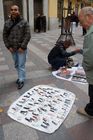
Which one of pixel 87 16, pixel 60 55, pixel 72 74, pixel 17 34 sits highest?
pixel 87 16

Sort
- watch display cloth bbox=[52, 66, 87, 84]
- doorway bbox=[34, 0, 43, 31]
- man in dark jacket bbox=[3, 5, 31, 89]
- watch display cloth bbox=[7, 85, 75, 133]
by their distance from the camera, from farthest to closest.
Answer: doorway bbox=[34, 0, 43, 31] → watch display cloth bbox=[52, 66, 87, 84] → man in dark jacket bbox=[3, 5, 31, 89] → watch display cloth bbox=[7, 85, 75, 133]

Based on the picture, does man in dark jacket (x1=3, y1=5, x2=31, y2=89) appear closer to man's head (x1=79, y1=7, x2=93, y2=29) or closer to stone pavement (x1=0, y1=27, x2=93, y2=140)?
stone pavement (x1=0, y1=27, x2=93, y2=140)

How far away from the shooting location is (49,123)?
3.36 metres

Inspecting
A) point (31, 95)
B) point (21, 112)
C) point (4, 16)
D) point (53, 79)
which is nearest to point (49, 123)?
point (21, 112)

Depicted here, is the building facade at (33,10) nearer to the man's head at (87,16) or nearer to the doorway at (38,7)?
the doorway at (38,7)

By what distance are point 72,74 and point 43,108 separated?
6.53ft

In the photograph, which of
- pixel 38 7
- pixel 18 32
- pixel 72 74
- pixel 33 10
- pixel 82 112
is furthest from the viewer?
pixel 38 7

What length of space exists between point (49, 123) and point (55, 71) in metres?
2.74

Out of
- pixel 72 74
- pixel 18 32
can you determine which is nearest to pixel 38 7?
pixel 72 74

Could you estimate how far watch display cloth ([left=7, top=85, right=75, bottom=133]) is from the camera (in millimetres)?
3385

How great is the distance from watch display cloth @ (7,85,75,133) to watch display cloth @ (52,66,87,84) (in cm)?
78

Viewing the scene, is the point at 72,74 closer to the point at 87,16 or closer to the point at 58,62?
the point at 58,62

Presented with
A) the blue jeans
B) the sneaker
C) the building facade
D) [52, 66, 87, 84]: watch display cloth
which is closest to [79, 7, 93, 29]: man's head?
the sneaker

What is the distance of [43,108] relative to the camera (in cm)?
380
